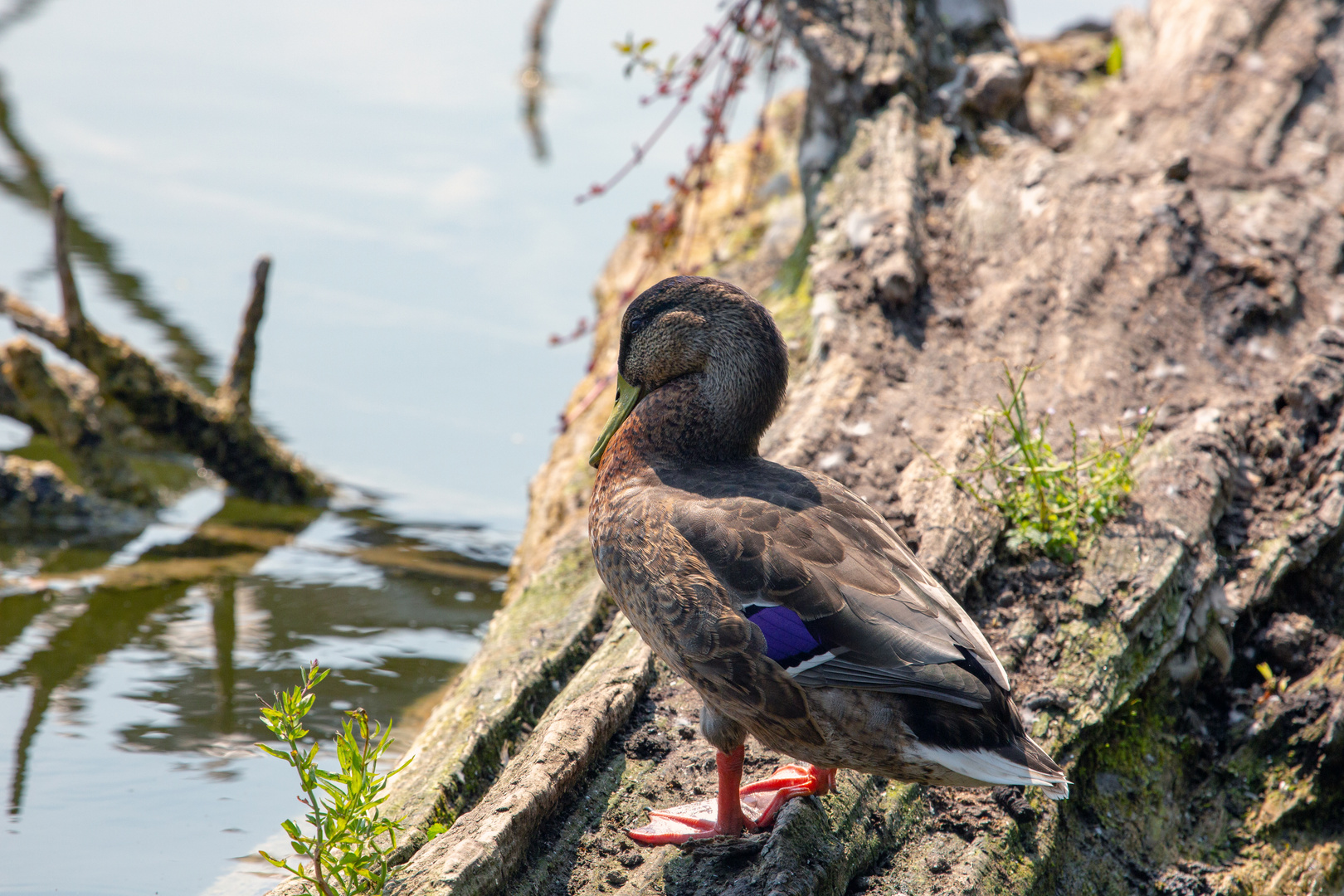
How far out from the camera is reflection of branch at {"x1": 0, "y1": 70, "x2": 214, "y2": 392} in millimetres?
7586

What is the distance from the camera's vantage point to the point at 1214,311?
4.55m

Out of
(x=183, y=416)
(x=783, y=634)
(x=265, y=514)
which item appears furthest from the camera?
(x=265, y=514)

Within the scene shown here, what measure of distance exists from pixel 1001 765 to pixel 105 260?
8376 millimetres

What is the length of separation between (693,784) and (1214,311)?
3.16 metres

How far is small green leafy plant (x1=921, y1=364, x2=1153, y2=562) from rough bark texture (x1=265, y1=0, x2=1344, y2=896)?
0.25 feet

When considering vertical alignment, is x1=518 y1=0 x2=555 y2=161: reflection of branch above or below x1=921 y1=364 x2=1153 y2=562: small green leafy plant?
above

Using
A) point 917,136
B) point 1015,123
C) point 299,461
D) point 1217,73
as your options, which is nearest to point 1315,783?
point 917,136

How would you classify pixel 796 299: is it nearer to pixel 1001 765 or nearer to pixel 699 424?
pixel 699 424

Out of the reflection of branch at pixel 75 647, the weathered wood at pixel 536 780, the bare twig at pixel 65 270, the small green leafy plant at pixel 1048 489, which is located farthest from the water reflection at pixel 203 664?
the small green leafy plant at pixel 1048 489

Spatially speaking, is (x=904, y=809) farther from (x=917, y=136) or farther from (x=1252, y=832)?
(x=917, y=136)

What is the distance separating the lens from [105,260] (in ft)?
27.9

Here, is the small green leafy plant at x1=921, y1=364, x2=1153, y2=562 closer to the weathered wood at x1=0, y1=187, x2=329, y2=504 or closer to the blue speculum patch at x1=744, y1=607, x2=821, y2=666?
the blue speculum patch at x1=744, y1=607, x2=821, y2=666

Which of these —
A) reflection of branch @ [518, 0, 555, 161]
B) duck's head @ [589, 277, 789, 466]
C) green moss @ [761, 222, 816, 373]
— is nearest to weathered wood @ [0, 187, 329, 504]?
green moss @ [761, 222, 816, 373]

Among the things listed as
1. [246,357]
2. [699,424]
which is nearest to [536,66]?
[246,357]
